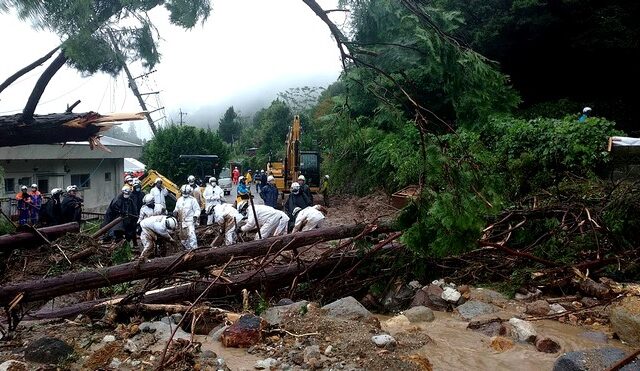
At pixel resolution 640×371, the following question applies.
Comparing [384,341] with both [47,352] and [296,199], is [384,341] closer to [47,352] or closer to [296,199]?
[47,352]

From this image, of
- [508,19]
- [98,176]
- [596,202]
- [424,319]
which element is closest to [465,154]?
[424,319]

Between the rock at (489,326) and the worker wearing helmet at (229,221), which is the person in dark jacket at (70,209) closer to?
the worker wearing helmet at (229,221)

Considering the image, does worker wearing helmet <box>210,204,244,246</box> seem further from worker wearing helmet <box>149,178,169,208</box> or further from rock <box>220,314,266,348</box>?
rock <box>220,314,266,348</box>

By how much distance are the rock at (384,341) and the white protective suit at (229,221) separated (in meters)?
5.52

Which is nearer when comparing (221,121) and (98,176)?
(98,176)

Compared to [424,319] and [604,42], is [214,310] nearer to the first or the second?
[424,319]

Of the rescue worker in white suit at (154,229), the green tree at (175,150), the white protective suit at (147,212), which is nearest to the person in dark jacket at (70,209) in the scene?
the white protective suit at (147,212)

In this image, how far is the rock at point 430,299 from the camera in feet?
17.8

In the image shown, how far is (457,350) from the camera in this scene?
Result: 13.9 feet

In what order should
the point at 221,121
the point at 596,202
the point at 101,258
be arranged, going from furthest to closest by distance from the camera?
the point at 221,121 → the point at 101,258 → the point at 596,202

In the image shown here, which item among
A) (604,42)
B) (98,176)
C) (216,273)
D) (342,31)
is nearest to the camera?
(342,31)

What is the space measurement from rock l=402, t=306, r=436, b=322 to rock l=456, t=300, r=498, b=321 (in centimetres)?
35

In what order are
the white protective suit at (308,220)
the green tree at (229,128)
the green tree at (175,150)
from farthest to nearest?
the green tree at (229,128) < the green tree at (175,150) < the white protective suit at (308,220)

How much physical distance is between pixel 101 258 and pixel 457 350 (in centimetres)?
641
